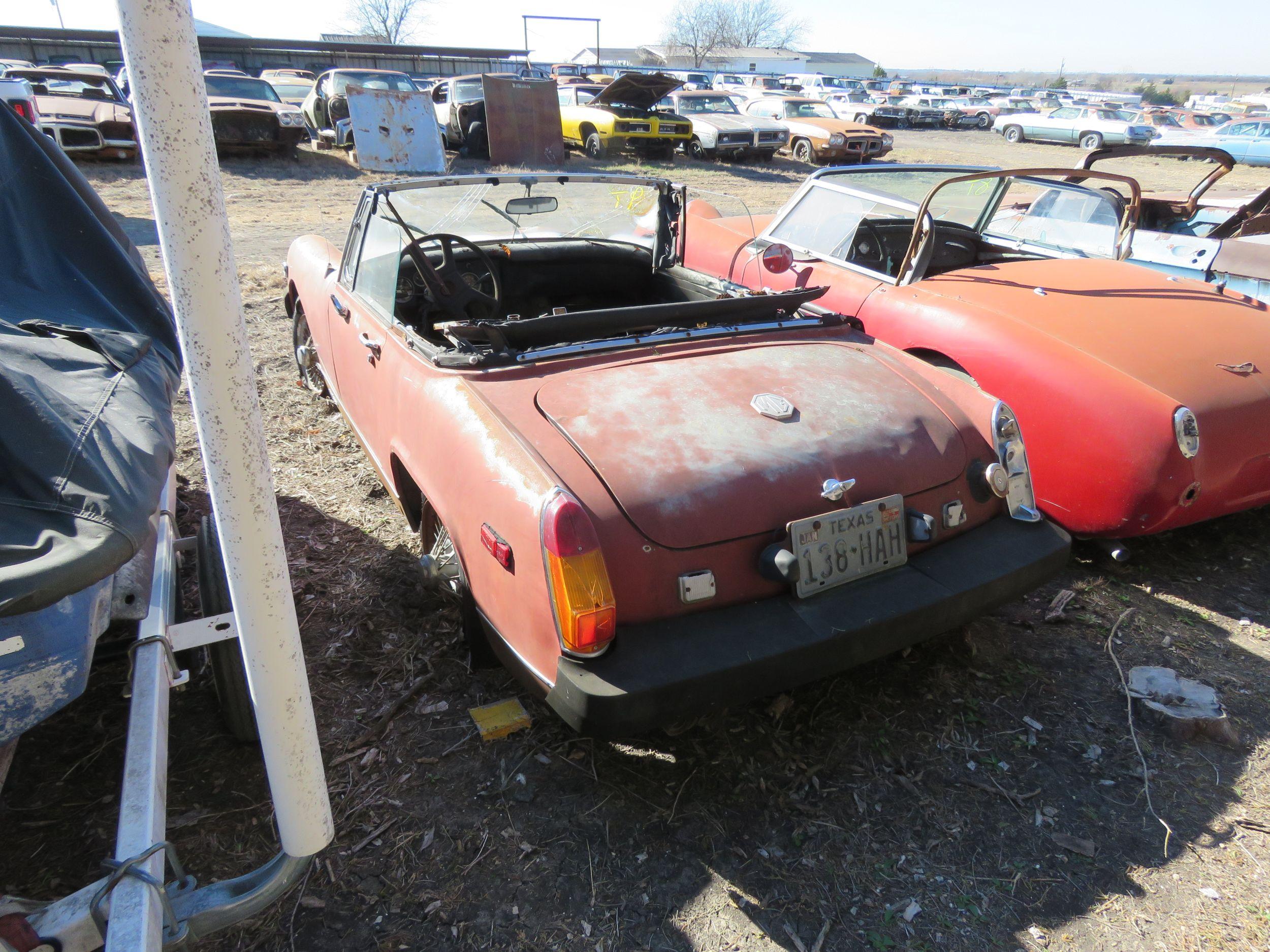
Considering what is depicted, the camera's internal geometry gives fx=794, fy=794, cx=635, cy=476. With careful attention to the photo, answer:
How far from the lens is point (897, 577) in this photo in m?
2.47

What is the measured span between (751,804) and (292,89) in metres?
23.9

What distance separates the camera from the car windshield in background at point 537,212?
3562 mm

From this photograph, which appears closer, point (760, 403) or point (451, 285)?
point (760, 403)

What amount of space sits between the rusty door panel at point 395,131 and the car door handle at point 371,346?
11.8m

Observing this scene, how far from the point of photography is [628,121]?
16.5 meters

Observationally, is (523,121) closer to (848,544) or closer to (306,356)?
(306,356)

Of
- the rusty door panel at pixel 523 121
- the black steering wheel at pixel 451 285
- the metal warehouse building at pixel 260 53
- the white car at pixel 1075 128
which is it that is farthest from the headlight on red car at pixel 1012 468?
the metal warehouse building at pixel 260 53

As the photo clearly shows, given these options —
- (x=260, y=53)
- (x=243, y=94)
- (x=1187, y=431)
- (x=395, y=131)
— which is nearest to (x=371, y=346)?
(x=1187, y=431)

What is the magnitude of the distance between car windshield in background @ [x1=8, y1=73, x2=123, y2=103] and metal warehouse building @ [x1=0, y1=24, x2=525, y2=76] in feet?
37.2

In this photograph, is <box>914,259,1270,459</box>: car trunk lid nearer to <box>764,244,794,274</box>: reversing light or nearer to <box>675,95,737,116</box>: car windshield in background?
<box>764,244,794,274</box>: reversing light

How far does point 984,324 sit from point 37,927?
3.94 metres

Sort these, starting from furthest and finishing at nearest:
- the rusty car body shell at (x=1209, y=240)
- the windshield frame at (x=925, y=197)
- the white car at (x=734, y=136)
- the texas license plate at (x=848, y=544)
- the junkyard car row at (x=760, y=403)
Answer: the white car at (x=734, y=136)
the rusty car body shell at (x=1209, y=240)
the windshield frame at (x=925, y=197)
the texas license plate at (x=848, y=544)
the junkyard car row at (x=760, y=403)

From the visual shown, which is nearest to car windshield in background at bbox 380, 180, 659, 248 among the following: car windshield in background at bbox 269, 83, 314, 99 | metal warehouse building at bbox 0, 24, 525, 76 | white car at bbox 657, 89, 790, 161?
white car at bbox 657, 89, 790, 161

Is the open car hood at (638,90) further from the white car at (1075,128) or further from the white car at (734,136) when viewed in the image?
the white car at (1075,128)
